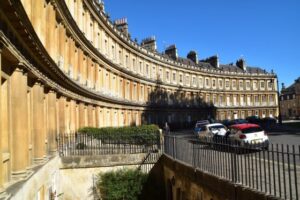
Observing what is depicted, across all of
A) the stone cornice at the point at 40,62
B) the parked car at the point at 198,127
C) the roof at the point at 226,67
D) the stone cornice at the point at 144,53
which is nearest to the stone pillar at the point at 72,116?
the stone cornice at the point at 40,62

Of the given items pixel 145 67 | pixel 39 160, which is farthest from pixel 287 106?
pixel 39 160

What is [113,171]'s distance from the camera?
1861cm

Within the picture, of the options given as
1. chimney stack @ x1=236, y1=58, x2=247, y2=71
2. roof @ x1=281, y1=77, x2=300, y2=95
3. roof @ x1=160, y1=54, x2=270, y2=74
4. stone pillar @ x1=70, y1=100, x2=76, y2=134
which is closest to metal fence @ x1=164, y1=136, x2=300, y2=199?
stone pillar @ x1=70, y1=100, x2=76, y2=134

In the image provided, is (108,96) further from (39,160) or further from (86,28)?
(39,160)

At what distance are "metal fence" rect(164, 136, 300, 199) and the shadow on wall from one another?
42.6 metres

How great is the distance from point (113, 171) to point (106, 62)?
21.2 m

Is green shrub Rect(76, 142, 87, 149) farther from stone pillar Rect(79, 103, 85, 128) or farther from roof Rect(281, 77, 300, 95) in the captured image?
roof Rect(281, 77, 300, 95)

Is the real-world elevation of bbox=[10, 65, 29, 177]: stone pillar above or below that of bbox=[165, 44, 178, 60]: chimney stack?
below

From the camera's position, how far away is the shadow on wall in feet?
197

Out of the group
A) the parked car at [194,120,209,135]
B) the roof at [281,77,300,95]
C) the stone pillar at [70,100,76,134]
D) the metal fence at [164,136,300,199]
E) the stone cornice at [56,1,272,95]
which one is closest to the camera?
the metal fence at [164,136,300,199]

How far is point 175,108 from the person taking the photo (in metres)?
68.4

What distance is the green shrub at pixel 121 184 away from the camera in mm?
A: 18141

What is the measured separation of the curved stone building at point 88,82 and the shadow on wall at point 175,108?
18 cm

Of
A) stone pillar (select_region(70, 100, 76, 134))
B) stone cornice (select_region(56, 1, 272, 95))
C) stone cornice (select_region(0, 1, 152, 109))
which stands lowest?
stone pillar (select_region(70, 100, 76, 134))
